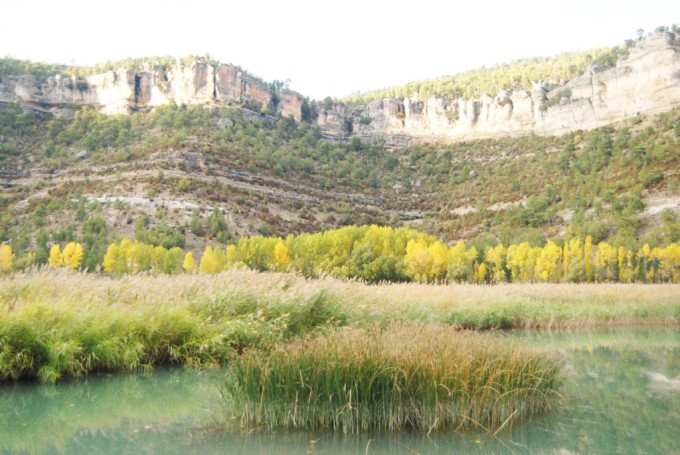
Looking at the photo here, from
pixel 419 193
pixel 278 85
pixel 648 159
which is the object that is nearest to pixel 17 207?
pixel 419 193

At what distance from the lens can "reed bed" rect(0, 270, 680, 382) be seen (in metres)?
9.42

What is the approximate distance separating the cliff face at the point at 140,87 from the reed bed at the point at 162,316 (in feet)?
297

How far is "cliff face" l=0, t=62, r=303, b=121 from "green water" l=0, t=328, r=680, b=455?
95019mm

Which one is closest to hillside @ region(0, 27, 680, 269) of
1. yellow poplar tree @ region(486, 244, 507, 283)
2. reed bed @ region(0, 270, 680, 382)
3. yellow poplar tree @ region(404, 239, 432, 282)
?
yellow poplar tree @ region(486, 244, 507, 283)

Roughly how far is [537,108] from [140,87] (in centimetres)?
7522

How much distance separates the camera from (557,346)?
1519 centimetres

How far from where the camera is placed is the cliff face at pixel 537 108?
86.6m

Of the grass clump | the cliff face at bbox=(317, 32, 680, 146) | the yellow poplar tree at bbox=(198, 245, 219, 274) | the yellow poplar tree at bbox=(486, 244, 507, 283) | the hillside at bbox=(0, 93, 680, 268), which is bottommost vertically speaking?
the yellow poplar tree at bbox=(486, 244, 507, 283)

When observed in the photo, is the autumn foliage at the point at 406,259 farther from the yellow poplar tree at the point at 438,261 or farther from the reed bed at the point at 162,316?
the reed bed at the point at 162,316

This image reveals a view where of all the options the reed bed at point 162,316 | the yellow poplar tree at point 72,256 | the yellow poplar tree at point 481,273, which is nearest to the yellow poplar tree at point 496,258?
the yellow poplar tree at point 481,273

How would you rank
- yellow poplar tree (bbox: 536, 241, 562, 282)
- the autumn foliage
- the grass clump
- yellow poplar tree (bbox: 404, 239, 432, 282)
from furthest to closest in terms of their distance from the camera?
yellow poplar tree (bbox: 536, 241, 562, 282)
yellow poplar tree (bbox: 404, 239, 432, 282)
the autumn foliage
the grass clump

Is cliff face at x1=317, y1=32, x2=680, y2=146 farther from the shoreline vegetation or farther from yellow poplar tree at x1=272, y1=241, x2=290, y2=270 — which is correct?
the shoreline vegetation

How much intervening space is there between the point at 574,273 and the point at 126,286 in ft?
137

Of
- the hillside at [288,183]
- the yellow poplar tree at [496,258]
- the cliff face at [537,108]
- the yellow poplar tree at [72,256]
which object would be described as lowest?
the yellow poplar tree at [496,258]
